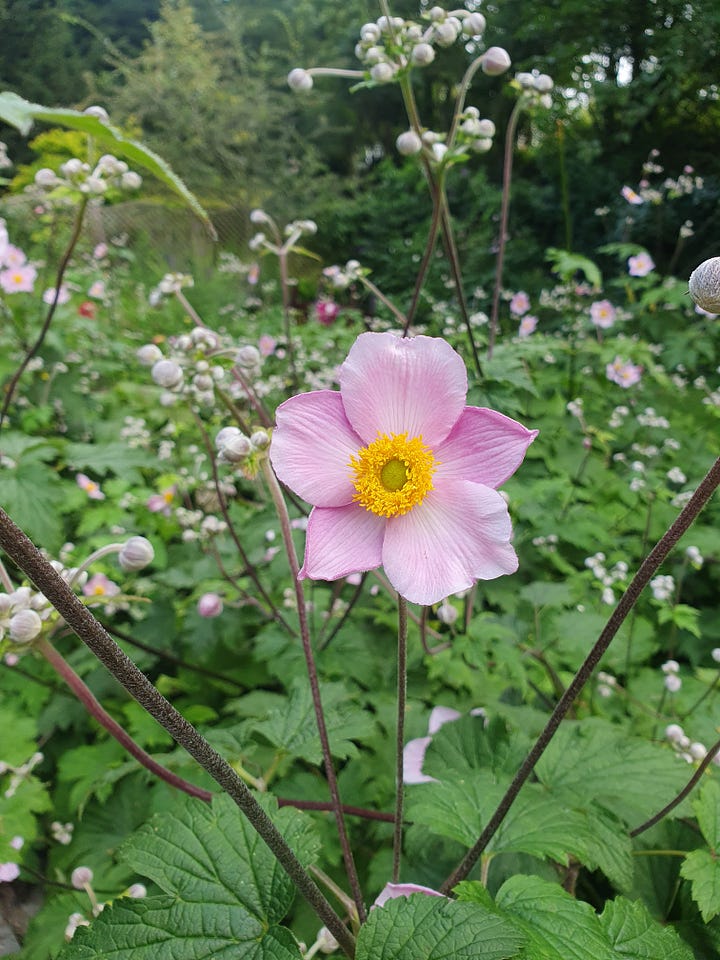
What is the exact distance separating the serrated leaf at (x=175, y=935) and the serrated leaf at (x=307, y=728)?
1.33 ft

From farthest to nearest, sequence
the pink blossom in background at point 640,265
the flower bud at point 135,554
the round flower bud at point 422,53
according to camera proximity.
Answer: the pink blossom in background at point 640,265
the round flower bud at point 422,53
the flower bud at point 135,554

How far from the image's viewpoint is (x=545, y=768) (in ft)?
4.65

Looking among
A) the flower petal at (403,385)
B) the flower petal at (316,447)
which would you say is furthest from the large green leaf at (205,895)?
the flower petal at (403,385)

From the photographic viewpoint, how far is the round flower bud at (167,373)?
1.55 meters

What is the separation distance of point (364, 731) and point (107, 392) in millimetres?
4260

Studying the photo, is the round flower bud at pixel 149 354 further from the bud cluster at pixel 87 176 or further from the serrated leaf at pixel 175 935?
the serrated leaf at pixel 175 935

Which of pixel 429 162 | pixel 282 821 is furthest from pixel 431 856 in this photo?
pixel 429 162

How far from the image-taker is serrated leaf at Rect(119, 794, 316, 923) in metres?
0.89

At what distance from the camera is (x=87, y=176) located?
6.29 feet

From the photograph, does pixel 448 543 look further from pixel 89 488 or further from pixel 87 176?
pixel 89 488

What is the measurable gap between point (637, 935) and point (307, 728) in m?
0.73

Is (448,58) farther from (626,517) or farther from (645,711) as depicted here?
(645,711)

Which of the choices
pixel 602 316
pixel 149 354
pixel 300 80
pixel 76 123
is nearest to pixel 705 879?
pixel 76 123

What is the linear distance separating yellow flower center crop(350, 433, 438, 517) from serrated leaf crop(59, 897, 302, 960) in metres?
0.62
